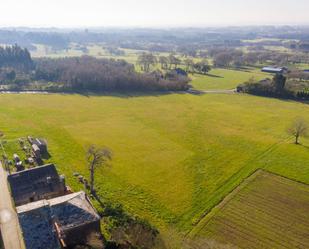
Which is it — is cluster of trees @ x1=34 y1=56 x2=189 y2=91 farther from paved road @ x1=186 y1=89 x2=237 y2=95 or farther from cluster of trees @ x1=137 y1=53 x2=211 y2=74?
cluster of trees @ x1=137 y1=53 x2=211 y2=74

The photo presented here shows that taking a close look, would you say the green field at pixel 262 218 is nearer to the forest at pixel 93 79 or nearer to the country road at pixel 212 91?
the country road at pixel 212 91

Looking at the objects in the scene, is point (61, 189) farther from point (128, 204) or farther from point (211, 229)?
point (211, 229)

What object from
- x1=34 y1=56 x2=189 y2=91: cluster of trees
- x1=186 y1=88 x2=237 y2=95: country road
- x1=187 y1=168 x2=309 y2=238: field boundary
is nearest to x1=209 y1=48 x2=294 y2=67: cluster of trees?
x1=186 y1=88 x2=237 y2=95: country road

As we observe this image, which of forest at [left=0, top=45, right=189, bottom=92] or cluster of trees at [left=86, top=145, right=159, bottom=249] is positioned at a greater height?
forest at [left=0, top=45, right=189, bottom=92]

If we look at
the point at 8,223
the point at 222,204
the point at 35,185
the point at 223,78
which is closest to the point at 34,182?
the point at 35,185

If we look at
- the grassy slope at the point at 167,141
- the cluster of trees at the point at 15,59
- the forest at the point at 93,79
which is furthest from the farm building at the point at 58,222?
the cluster of trees at the point at 15,59

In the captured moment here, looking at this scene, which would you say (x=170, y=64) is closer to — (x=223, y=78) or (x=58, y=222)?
(x=223, y=78)

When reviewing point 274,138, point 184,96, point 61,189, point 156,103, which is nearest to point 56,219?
point 61,189
